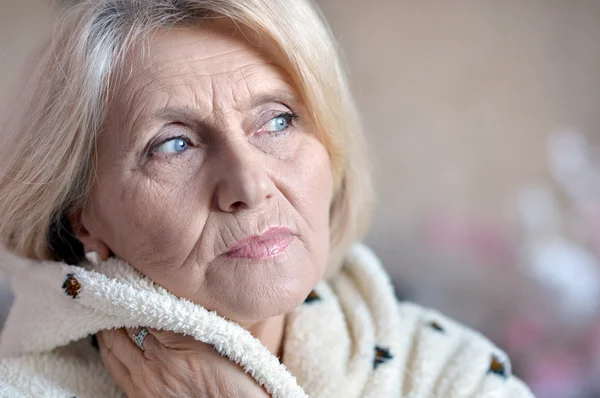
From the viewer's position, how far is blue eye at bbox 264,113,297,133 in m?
1.18

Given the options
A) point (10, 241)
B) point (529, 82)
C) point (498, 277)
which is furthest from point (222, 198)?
point (529, 82)

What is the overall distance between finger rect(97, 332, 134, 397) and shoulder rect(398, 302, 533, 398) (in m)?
0.59

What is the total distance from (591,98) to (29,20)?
7.22ft

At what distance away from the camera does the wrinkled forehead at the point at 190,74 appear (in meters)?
1.08

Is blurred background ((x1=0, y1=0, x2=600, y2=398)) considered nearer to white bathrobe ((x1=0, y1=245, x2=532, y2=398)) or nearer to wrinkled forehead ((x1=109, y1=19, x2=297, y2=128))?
white bathrobe ((x1=0, y1=245, x2=532, y2=398))

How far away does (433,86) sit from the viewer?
8.05 feet

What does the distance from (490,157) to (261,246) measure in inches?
61.0

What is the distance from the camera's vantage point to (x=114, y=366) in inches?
46.9

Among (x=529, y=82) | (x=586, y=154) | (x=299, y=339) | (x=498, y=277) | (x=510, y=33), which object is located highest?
(x=510, y=33)

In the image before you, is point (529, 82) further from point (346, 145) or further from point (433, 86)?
point (346, 145)

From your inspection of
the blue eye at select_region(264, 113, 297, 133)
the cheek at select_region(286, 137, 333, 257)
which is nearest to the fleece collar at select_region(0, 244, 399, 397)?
the cheek at select_region(286, 137, 333, 257)

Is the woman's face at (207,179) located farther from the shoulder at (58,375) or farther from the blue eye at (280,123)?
the shoulder at (58,375)

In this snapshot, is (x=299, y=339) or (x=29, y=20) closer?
(x=299, y=339)

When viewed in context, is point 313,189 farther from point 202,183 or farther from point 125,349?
point 125,349
